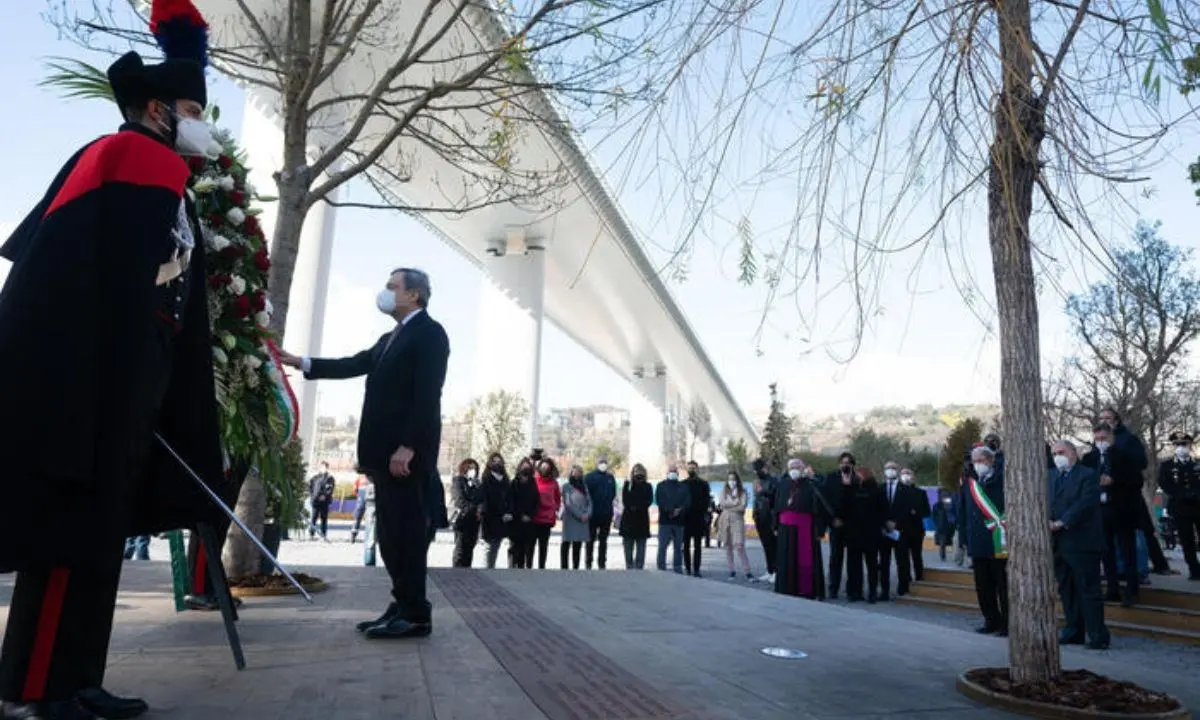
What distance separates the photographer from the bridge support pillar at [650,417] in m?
80.2

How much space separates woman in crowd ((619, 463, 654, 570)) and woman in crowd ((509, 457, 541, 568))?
201 cm

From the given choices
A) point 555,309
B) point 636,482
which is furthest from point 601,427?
point 636,482

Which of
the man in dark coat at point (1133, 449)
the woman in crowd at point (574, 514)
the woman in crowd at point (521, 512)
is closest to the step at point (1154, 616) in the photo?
the man in dark coat at point (1133, 449)

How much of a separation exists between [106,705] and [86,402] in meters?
0.93

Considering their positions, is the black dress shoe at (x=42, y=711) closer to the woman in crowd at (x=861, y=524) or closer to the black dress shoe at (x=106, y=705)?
the black dress shoe at (x=106, y=705)

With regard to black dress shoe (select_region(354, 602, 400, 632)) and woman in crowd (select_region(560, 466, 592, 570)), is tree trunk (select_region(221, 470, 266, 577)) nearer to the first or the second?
black dress shoe (select_region(354, 602, 400, 632))

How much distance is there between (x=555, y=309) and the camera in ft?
202

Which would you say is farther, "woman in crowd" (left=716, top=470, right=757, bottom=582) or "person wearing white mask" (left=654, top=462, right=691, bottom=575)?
"woman in crowd" (left=716, top=470, right=757, bottom=582)

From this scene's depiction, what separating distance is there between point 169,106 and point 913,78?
2682mm

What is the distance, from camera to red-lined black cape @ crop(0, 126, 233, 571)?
7.16ft

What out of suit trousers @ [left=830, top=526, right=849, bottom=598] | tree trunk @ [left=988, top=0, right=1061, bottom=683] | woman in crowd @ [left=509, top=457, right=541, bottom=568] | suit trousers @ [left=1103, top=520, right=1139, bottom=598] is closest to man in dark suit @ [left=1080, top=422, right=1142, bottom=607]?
suit trousers @ [left=1103, top=520, right=1139, bottom=598]

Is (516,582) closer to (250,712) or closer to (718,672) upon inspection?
(718,672)

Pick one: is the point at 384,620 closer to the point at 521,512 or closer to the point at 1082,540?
the point at 1082,540

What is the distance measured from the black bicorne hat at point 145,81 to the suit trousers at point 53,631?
1.49 meters
